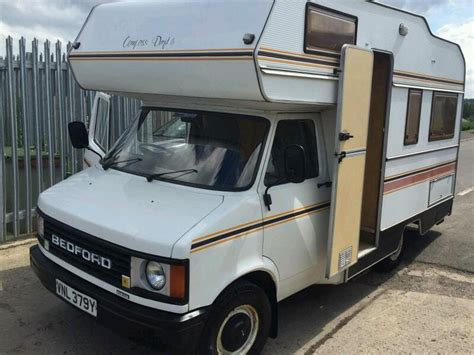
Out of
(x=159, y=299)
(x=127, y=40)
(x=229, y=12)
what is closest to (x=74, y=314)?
(x=159, y=299)

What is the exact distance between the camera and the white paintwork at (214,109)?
3236mm

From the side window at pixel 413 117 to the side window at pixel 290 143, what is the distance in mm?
1623

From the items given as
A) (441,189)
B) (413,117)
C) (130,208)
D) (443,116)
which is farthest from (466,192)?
(130,208)

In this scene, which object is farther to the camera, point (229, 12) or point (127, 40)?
point (127, 40)

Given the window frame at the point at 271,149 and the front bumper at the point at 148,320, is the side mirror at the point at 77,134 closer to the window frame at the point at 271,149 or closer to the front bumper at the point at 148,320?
the front bumper at the point at 148,320

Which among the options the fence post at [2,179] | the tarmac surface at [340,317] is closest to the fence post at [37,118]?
the fence post at [2,179]

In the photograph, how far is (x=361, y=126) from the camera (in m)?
4.29

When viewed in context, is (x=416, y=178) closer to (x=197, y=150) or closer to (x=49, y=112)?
(x=197, y=150)

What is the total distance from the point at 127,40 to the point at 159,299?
6.97 feet

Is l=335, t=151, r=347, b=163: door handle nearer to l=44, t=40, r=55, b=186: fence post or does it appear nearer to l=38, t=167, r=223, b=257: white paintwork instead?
l=38, t=167, r=223, b=257: white paintwork

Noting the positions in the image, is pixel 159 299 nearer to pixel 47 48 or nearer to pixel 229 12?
pixel 229 12

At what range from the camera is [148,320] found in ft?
10.1

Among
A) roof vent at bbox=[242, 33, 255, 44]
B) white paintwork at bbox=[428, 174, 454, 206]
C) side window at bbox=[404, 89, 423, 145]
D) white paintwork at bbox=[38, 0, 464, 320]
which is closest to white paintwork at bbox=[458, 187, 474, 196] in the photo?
white paintwork at bbox=[428, 174, 454, 206]

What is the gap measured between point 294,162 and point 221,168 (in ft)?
1.81
